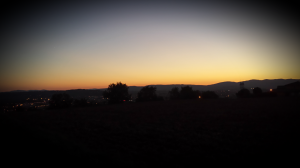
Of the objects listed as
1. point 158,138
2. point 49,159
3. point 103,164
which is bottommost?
point 158,138

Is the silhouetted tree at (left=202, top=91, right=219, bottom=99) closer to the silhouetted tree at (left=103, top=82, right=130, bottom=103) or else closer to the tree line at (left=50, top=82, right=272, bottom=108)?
the tree line at (left=50, top=82, right=272, bottom=108)

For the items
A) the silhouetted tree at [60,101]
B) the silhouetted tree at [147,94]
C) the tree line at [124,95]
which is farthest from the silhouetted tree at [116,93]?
the silhouetted tree at [60,101]

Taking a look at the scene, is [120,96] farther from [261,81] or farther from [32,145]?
[261,81]

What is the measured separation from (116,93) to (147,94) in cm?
1427

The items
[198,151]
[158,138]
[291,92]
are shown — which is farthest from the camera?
[291,92]

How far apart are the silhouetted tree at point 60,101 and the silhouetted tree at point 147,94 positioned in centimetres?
2719

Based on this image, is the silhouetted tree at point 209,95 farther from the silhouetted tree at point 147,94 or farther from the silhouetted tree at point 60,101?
the silhouetted tree at point 60,101

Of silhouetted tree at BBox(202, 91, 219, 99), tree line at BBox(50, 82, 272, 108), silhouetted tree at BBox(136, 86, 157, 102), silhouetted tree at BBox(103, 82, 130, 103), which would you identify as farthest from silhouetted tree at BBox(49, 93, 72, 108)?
silhouetted tree at BBox(202, 91, 219, 99)

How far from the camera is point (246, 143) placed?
25.4 ft

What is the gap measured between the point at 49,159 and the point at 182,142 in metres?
6.92

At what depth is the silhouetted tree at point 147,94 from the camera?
190 ft

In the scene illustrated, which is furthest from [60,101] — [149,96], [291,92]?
[291,92]

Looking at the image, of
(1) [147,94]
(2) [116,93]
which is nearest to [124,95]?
(2) [116,93]

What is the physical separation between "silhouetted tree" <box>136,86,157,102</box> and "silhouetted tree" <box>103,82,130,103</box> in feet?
23.4
